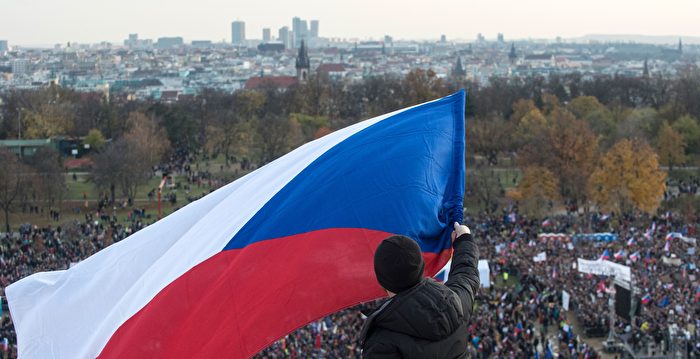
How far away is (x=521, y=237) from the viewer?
3369 cm

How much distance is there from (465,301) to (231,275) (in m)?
1.88

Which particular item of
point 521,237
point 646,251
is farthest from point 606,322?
point 521,237

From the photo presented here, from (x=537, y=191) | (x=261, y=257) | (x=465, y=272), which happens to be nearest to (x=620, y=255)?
(x=537, y=191)

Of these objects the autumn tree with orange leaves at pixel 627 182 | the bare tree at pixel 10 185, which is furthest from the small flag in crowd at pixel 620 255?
the bare tree at pixel 10 185

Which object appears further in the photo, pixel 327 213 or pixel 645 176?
pixel 645 176

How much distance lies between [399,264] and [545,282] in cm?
2298

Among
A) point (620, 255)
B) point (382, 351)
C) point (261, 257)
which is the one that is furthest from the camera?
point (620, 255)

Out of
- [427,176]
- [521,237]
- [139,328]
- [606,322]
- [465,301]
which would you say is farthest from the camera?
[521,237]

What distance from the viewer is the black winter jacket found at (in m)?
3.82

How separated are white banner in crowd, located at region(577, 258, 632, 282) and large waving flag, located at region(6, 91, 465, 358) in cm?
1760

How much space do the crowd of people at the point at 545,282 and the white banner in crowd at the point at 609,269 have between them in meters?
0.62

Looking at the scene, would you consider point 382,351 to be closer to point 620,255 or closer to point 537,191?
point 620,255

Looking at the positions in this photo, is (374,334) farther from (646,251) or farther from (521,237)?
(521,237)

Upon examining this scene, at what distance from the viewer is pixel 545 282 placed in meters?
26.3
